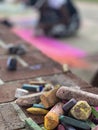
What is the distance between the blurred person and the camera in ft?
32.0

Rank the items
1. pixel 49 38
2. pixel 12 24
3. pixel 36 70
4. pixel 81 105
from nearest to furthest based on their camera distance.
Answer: pixel 81 105
pixel 36 70
pixel 49 38
pixel 12 24

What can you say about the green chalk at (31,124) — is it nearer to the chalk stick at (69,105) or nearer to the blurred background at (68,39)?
the chalk stick at (69,105)

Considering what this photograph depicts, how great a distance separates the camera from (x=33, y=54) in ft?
14.3

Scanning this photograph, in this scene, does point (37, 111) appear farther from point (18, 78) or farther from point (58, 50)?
point (58, 50)

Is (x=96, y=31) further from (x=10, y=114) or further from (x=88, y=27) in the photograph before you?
(x=10, y=114)

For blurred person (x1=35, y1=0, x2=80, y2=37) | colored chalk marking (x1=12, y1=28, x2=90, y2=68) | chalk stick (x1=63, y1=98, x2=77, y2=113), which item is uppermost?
chalk stick (x1=63, y1=98, x2=77, y2=113)

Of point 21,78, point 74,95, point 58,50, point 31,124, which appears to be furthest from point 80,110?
point 58,50

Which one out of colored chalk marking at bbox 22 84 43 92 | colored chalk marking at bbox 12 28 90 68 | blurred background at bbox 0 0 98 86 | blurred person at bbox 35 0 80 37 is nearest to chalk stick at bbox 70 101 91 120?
colored chalk marking at bbox 22 84 43 92

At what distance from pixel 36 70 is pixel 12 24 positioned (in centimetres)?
707

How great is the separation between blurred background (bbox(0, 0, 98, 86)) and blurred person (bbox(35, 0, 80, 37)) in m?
0.21

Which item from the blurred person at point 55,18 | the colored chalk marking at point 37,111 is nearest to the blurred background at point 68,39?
the blurred person at point 55,18

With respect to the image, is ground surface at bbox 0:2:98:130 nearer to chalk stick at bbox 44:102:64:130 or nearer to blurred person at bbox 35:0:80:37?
chalk stick at bbox 44:102:64:130

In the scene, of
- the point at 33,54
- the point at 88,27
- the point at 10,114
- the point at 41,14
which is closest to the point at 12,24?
the point at 41,14

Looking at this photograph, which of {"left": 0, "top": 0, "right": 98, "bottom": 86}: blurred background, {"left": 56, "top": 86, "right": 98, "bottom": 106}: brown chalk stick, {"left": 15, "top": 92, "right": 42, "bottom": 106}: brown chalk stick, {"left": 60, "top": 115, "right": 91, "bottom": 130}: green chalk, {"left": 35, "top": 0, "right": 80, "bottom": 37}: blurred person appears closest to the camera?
{"left": 60, "top": 115, "right": 91, "bottom": 130}: green chalk
